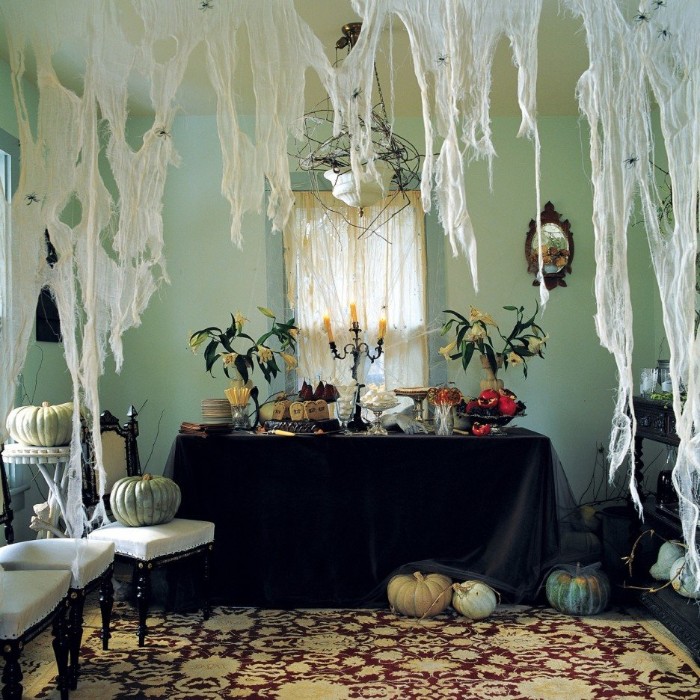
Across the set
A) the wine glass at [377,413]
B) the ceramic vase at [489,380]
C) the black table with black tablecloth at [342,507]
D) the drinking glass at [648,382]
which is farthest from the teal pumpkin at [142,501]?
the drinking glass at [648,382]

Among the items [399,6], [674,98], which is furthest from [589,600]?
[399,6]

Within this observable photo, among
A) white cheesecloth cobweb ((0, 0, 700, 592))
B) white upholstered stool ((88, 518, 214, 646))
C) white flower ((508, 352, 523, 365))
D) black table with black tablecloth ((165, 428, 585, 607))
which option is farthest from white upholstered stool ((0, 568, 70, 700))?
white flower ((508, 352, 523, 365))

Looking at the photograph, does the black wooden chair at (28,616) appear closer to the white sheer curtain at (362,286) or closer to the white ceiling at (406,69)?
the white ceiling at (406,69)

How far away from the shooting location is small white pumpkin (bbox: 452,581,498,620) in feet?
11.1

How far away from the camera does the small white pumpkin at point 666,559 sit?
3184 mm

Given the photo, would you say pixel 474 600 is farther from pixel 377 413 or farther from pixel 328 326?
pixel 328 326

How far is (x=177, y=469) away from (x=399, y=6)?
2.58 metres

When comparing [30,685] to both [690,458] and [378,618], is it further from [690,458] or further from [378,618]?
[690,458]

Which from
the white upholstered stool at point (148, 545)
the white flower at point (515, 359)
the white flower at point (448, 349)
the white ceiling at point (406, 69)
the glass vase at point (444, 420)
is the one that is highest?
the white ceiling at point (406, 69)

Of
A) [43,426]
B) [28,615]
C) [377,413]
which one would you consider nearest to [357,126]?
[28,615]

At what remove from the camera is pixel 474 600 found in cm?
339

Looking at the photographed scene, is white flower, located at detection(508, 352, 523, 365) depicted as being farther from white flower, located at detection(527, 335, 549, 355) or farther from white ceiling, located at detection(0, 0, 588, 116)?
white ceiling, located at detection(0, 0, 588, 116)

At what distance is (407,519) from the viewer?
142 inches

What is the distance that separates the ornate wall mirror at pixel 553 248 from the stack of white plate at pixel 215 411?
2050 millimetres
